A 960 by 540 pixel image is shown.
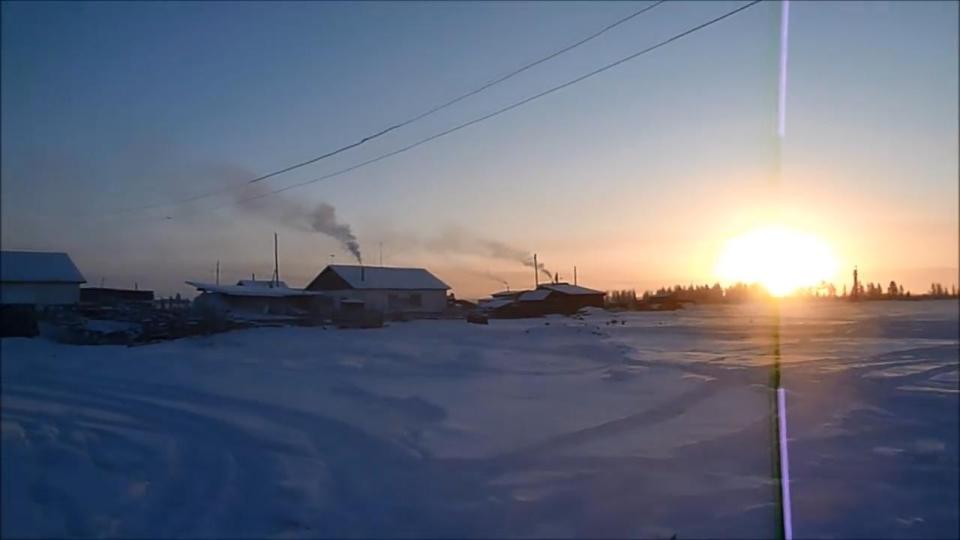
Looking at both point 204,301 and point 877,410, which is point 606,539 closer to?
point 204,301

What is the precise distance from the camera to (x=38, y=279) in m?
3.01

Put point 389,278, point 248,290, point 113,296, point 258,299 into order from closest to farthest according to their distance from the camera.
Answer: point 113,296 → point 248,290 → point 258,299 → point 389,278

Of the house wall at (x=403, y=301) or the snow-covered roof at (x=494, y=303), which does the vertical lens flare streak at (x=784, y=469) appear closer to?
the snow-covered roof at (x=494, y=303)

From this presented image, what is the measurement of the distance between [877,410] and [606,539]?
383cm

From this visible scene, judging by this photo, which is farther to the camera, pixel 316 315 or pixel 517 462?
pixel 517 462

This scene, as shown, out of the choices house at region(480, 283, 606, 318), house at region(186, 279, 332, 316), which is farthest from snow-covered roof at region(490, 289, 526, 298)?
house at region(186, 279, 332, 316)

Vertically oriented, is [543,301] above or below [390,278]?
below

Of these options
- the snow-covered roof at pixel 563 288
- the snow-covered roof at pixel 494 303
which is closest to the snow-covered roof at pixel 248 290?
the snow-covered roof at pixel 494 303

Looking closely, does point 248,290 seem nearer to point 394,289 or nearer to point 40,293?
point 394,289

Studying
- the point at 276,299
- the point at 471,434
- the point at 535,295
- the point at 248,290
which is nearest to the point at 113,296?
the point at 248,290

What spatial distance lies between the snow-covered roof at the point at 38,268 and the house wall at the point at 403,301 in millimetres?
1843

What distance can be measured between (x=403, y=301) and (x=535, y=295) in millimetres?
846

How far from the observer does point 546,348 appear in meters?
6.11

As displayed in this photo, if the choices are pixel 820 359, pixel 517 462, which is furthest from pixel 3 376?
pixel 820 359
